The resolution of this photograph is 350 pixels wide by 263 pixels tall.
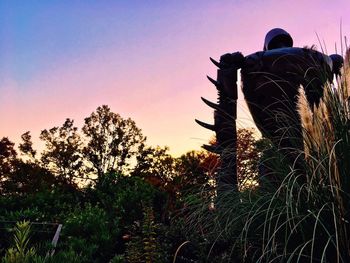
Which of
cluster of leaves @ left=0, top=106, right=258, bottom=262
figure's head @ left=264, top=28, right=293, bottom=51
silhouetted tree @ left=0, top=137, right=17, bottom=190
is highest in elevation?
silhouetted tree @ left=0, top=137, right=17, bottom=190

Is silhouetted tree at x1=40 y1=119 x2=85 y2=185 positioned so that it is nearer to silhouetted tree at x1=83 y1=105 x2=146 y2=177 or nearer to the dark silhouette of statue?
silhouetted tree at x1=83 y1=105 x2=146 y2=177

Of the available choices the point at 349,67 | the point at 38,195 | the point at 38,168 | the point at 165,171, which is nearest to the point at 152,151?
the point at 165,171

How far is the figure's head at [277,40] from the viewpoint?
20.9ft

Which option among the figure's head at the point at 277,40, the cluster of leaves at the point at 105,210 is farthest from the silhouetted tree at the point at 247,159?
the figure's head at the point at 277,40

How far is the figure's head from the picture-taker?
6.38 metres

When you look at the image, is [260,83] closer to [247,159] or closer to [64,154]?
[247,159]

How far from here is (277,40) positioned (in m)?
6.38

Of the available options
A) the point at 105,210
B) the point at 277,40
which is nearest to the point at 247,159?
the point at 277,40

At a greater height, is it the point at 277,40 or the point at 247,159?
the point at 277,40

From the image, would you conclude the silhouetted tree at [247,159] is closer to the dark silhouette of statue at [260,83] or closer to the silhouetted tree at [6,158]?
the dark silhouette of statue at [260,83]

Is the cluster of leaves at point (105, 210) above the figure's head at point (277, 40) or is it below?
below

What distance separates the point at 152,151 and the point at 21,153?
8.12 m

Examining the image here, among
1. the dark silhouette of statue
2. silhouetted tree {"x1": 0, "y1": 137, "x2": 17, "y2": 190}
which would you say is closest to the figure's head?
the dark silhouette of statue

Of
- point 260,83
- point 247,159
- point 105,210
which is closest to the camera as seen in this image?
point 247,159
